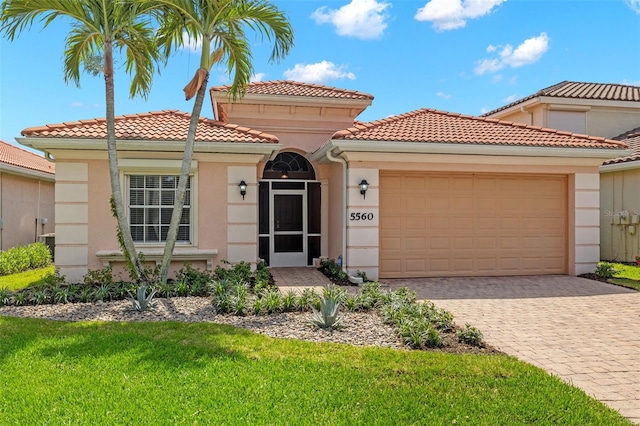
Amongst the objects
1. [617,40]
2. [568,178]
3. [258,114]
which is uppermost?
[617,40]

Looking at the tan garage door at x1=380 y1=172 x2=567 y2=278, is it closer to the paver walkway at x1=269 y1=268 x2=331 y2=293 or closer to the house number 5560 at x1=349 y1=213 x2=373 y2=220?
the house number 5560 at x1=349 y1=213 x2=373 y2=220

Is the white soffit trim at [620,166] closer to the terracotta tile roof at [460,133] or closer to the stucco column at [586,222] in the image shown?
the terracotta tile roof at [460,133]

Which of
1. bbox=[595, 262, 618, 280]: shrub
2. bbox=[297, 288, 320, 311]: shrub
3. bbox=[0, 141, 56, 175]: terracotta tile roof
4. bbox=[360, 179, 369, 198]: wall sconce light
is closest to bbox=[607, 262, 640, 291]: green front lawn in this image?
bbox=[595, 262, 618, 280]: shrub

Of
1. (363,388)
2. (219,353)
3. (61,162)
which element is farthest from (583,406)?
(61,162)

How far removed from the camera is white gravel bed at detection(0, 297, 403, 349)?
21.8ft

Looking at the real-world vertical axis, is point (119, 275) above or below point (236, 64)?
below

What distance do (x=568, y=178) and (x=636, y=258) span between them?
4.86 metres

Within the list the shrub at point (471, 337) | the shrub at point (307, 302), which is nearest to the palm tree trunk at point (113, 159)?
the shrub at point (307, 302)

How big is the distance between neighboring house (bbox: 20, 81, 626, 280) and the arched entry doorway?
3 centimetres

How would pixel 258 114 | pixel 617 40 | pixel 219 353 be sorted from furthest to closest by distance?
pixel 258 114
pixel 617 40
pixel 219 353

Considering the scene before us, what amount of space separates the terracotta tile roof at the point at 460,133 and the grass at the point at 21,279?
8849 millimetres

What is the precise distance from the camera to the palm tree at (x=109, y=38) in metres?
8.62

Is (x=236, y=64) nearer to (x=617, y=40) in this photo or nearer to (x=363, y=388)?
(x=363, y=388)

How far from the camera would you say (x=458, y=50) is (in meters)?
14.9
